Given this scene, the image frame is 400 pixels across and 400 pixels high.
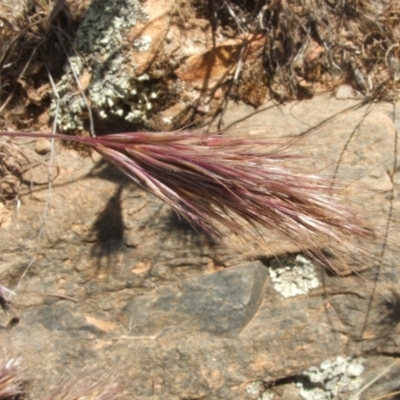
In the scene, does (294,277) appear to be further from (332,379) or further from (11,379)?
(11,379)

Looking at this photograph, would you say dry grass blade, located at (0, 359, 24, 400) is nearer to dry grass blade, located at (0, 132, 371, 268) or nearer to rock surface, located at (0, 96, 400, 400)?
rock surface, located at (0, 96, 400, 400)

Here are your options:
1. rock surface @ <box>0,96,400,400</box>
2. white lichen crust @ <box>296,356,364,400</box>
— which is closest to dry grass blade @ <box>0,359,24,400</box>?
rock surface @ <box>0,96,400,400</box>

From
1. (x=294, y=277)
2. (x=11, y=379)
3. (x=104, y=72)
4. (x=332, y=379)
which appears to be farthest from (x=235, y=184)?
(x=11, y=379)

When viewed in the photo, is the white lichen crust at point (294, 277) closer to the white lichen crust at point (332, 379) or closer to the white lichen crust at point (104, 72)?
the white lichen crust at point (332, 379)

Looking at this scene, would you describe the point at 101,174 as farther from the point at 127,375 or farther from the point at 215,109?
the point at 127,375

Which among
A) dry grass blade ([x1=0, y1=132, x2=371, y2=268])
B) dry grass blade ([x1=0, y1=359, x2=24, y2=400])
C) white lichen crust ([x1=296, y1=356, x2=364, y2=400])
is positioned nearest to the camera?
dry grass blade ([x1=0, y1=132, x2=371, y2=268])

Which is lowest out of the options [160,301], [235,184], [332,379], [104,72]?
[332,379]
